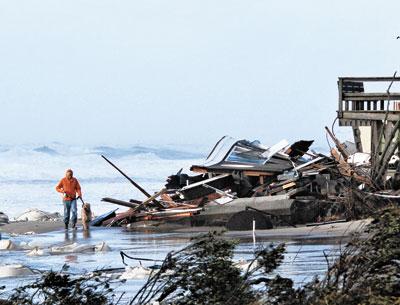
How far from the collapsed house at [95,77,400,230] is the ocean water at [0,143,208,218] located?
15.7 meters

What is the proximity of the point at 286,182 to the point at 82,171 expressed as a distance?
5161 centimetres

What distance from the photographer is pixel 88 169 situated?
8300 cm

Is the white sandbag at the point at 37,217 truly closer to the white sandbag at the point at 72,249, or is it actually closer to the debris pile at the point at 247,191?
the debris pile at the point at 247,191

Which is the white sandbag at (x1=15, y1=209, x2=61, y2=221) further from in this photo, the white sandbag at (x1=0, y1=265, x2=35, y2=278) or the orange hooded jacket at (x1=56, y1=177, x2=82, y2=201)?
the white sandbag at (x1=0, y1=265, x2=35, y2=278)

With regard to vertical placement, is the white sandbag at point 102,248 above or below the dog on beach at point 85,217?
below

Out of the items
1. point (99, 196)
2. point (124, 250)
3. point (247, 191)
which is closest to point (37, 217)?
point (247, 191)

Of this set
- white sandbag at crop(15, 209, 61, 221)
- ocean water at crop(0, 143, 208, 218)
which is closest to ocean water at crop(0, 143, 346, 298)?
ocean water at crop(0, 143, 208, 218)

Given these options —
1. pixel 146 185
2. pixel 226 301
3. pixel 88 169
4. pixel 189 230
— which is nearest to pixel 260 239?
pixel 189 230

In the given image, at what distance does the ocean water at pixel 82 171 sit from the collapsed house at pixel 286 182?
1566 centimetres

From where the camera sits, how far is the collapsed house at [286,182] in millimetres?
28375

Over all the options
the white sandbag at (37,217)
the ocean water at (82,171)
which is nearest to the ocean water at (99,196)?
the ocean water at (82,171)

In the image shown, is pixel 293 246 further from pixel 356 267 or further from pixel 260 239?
pixel 356 267

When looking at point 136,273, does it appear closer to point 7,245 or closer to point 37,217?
point 7,245

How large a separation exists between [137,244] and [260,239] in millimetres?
2768
